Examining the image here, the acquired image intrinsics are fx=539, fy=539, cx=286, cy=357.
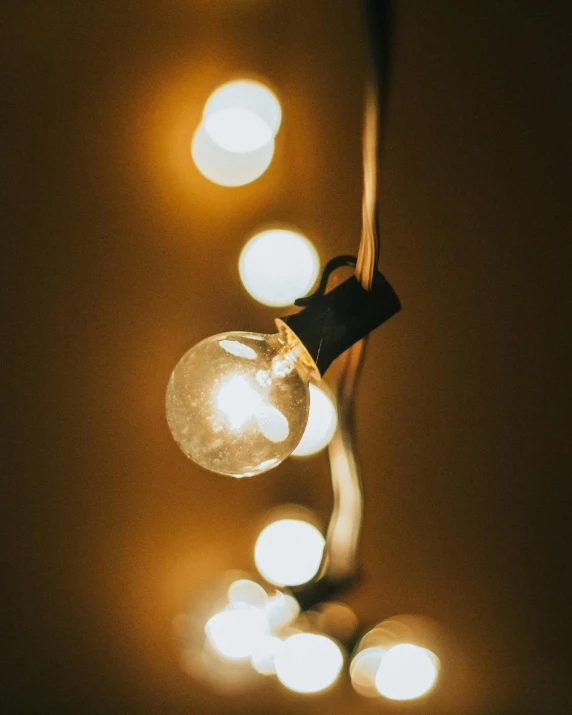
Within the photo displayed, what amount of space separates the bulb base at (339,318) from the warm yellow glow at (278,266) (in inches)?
6.8

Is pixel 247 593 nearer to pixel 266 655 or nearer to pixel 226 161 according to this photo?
pixel 266 655

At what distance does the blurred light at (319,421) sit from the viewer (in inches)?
26.6

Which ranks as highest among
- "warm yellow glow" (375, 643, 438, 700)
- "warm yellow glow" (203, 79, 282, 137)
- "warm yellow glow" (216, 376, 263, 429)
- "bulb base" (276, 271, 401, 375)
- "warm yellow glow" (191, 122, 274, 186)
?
"warm yellow glow" (203, 79, 282, 137)

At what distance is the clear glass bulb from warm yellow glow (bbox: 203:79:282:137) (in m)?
0.24

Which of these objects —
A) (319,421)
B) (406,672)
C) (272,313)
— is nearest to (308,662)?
(406,672)

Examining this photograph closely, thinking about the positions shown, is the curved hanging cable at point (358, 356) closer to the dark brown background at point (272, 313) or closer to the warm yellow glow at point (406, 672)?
the dark brown background at point (272, 313)

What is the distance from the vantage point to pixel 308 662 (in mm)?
950

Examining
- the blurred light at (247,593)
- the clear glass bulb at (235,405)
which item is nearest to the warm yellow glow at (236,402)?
the clear glass bulb at (235,405)

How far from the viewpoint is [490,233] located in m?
0.62

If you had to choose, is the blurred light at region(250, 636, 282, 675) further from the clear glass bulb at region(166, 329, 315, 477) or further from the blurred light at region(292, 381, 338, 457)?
the clear glass bulb at region(166, 329, 315, 477)

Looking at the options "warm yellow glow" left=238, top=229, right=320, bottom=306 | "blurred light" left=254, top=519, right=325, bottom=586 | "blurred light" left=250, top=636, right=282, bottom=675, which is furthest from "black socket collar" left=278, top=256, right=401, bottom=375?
"blurred light" left=250, top=636, right=282, bottom=675

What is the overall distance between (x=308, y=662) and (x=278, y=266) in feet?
2.36

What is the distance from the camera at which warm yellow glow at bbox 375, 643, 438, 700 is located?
0.94 meters

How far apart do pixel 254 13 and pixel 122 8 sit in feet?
0.43
